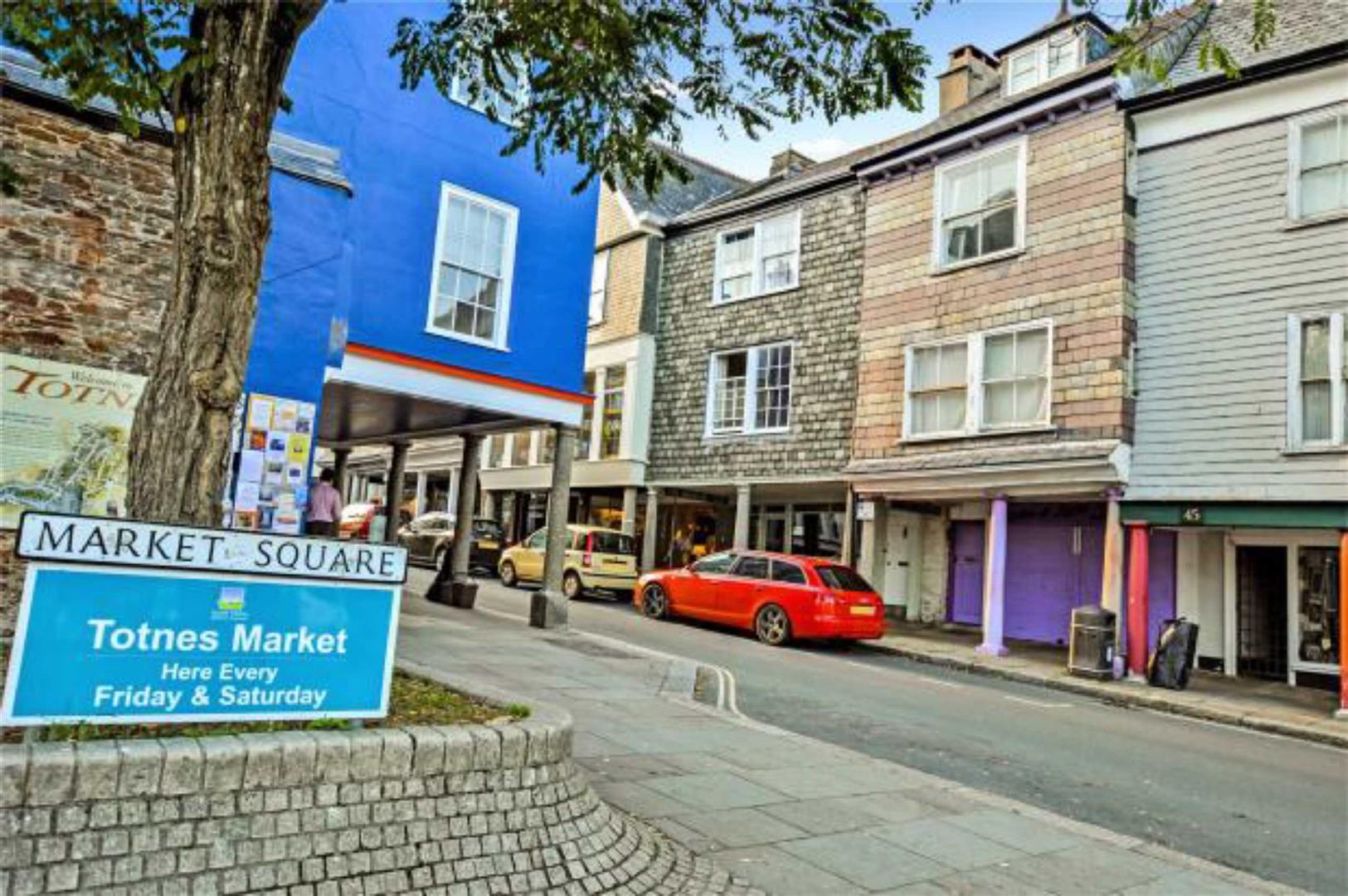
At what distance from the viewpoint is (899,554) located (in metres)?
20.7

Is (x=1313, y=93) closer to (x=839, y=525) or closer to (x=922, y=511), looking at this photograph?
(x=922, y=511)

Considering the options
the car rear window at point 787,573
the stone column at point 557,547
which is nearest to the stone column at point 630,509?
the car rear window at point 787,573

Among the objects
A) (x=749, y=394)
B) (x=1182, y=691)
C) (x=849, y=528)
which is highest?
(x=749, y=394)

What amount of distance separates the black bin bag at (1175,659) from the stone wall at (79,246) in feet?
43.7

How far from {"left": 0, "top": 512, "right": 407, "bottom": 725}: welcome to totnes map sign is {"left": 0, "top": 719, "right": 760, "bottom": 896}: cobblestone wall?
0.32 metres

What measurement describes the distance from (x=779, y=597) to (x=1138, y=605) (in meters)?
5.47

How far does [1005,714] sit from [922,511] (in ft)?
32.2

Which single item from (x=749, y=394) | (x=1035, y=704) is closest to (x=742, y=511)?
(x=749, y=394)

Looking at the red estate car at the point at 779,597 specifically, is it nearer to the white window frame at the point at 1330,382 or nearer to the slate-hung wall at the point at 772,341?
the slate-hung wall at the point at 772,341

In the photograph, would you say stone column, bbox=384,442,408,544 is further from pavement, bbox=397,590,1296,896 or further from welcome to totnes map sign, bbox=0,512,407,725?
welcome to totnes map sign, bbox=0,512,407,725

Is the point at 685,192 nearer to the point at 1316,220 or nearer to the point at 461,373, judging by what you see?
the point at 461,373

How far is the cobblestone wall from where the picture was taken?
11.0 ft

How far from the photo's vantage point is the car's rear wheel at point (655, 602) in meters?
18.3

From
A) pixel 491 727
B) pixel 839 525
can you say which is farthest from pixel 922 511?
pixel 491 727
